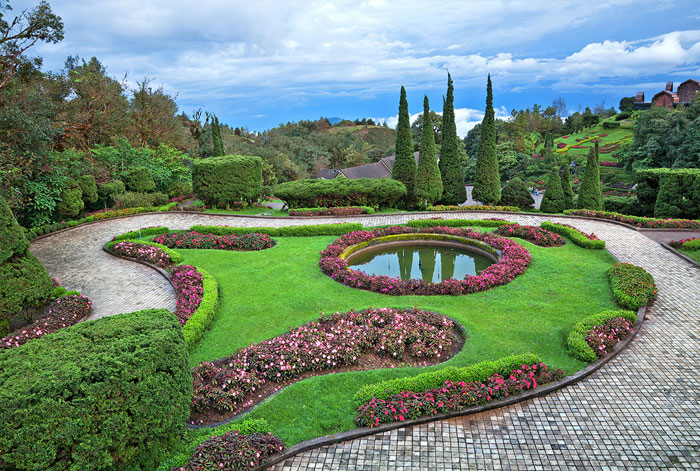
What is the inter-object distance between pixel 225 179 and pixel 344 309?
14315 millimetres

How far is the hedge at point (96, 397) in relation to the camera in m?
4.25


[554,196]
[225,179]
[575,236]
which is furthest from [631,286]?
[225,179]

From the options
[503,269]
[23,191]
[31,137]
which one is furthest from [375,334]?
[23,191]

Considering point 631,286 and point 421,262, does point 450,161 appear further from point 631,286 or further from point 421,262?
point 631,286

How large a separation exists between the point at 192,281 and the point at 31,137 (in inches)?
345

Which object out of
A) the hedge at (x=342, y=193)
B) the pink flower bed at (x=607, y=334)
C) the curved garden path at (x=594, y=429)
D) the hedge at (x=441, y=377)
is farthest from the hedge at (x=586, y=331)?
the hedge at (x=342, y=193)

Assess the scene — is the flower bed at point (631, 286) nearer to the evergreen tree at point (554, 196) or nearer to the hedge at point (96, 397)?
the hedge at point (96, 397)

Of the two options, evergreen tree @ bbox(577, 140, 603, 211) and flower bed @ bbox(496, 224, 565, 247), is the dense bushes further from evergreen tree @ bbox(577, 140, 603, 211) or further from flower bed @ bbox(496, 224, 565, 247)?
evergreen tree @ bbox(577, 140, 603, 211)

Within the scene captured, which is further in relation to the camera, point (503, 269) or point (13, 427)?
point (503, 269)

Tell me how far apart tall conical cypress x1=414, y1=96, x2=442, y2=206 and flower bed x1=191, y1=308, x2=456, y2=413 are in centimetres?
1438

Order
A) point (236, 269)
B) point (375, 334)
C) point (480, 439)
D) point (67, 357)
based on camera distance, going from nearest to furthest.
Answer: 1. point (67, 357)
2. point (480, 439)
3. point (375, 334)
4. point (236, 269)

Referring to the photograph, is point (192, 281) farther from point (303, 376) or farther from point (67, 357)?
point (67, 357)

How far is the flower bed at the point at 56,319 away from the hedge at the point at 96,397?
4642 mm

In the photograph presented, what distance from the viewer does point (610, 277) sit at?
11188 mm
